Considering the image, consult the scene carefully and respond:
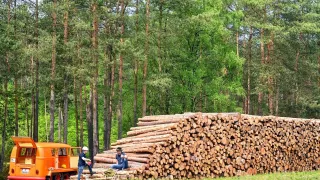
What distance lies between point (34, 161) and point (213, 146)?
22.9 ft

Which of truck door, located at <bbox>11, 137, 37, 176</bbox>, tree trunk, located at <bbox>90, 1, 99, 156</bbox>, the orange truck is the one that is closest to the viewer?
the orange truck

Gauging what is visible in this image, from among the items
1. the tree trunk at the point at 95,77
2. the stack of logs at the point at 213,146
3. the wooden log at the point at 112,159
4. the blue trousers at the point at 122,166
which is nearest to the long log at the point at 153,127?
the stack of logs at the point at 213,146

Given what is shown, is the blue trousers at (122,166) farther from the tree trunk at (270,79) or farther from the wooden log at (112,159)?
the tree trunk at (270,79)

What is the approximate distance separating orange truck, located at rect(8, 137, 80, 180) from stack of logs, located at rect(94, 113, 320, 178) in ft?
5.60

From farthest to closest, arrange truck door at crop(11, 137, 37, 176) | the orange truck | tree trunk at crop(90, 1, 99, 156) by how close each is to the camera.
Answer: tree trunk at crop(90, 1, 99, 156), truck door at crop(11, 137, 37, 176), the orange truck

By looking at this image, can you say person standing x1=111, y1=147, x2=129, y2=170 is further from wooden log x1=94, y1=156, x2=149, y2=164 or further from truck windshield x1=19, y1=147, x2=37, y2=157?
truck windshield x1=19, y1=147, x2=37, y2=157

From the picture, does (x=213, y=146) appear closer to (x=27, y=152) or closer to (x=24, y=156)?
(x=27, y=152)

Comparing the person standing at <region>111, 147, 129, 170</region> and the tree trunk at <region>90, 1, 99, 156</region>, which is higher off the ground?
the tree trunk at <region>90, 1, 99, 156</region>

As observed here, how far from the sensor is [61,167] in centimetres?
2036

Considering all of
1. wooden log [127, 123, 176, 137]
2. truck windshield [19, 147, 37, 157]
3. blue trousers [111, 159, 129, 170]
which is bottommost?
blue trousers [111, 159, 129, 170]

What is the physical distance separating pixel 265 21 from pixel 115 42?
1551 centimetres

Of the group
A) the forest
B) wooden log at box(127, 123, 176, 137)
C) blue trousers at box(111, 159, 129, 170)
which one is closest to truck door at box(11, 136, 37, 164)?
blue trousers at box(111, 159, 129, 170)

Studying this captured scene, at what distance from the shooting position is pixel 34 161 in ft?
63.0

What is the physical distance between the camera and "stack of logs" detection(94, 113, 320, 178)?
1911 centimetres
